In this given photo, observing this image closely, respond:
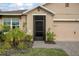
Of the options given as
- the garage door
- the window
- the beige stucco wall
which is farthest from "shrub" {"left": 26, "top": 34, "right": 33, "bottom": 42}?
the garage door

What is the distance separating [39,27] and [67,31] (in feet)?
1.25

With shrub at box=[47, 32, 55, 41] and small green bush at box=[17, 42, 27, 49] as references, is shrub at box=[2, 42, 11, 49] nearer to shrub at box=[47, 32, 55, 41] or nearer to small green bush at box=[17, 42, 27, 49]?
small green bush at box=[17, 42, 27, 49]

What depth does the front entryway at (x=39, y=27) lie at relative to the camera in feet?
8.79

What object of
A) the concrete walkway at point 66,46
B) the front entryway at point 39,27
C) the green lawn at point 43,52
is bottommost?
the green lawn at point 43,52

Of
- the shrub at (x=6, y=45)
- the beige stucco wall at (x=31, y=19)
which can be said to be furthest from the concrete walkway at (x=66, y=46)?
the shrub at (x=6, y=45)

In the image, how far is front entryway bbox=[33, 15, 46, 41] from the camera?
105 inches

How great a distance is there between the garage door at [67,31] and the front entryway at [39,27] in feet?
0.58

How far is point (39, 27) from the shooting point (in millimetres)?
2707

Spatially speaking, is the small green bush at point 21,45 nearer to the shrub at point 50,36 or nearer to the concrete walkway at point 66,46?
the concrete walkway at point 66,46

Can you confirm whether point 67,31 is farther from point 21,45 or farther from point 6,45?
point 6,45

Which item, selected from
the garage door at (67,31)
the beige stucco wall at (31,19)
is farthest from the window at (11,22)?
the garage door at (67,31)

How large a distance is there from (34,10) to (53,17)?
0.27m

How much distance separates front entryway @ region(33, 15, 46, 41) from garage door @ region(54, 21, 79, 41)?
176 mm

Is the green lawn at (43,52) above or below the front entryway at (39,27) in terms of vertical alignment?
below
